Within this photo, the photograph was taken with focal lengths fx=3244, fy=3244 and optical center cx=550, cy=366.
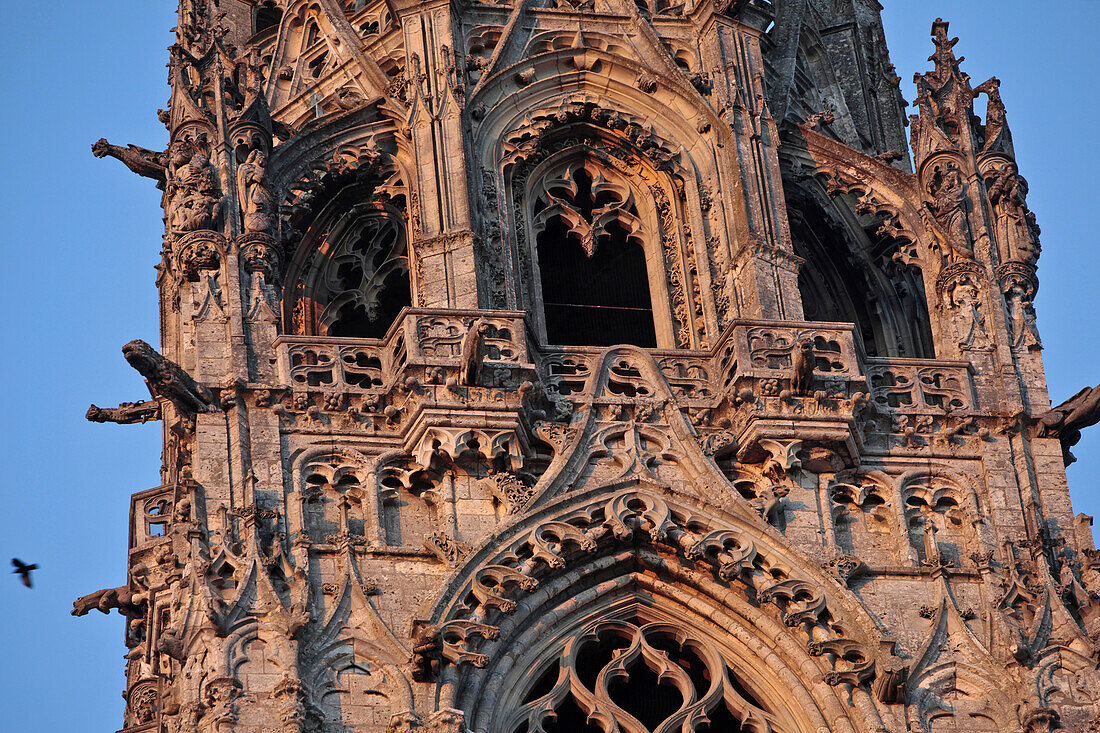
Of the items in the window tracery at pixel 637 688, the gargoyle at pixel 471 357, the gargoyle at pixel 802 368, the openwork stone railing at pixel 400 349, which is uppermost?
the openwork stone railing at pixel 400 349

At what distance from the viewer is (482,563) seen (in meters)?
28.5

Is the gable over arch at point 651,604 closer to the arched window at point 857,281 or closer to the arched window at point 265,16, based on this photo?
the arched window at point 857,281

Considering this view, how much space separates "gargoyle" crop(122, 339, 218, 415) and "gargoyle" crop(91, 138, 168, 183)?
430 cm

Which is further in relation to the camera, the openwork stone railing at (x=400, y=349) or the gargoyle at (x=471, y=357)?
the openwork stone railing at (x=400, y=349)

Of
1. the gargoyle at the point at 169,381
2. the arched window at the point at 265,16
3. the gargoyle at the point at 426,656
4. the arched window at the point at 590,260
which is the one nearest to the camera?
the gargoyle at the point at 426,656

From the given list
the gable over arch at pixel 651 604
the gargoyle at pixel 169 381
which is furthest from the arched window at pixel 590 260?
the gargoyle at pixel 169 381

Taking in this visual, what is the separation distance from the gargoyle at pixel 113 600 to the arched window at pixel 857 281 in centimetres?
762

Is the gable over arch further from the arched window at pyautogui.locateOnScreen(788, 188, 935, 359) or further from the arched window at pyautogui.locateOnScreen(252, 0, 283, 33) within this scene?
the arched window at pyautogui.locateOnScreen(252, 0, 283, 33)

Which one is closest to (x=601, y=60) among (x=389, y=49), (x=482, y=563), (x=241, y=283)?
(x=389, y=49)

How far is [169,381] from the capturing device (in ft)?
95.5

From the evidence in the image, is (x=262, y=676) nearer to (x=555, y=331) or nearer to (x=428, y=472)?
(x=428, y=472)

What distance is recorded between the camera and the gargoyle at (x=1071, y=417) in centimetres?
3048

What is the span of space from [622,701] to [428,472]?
107 inches

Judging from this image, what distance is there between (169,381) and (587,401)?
3.87m
